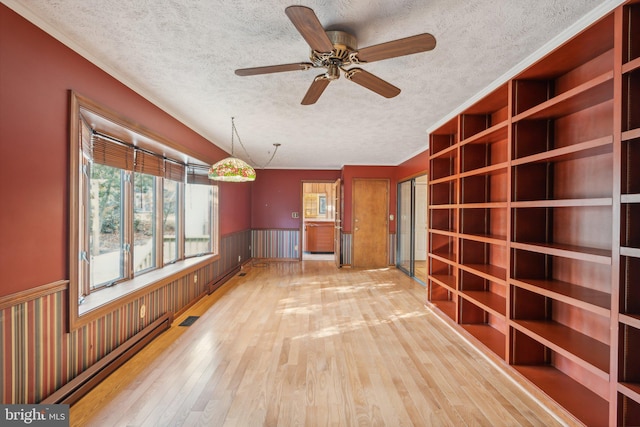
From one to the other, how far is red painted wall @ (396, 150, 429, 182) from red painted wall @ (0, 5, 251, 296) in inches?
175

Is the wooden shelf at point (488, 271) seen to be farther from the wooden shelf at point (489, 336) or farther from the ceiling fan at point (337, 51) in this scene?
the ceiling fan at point (337, 51)

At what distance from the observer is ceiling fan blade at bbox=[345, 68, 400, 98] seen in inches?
75.4

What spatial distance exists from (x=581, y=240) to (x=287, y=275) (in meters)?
4.87

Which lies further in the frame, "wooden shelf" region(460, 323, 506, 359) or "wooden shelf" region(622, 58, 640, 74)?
"wooden shelf" region(460, 323, 506, 359)

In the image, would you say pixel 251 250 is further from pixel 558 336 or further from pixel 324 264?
pixel 558 336

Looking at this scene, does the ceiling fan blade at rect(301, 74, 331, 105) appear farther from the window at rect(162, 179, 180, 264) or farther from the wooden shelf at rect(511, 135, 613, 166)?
the window at rect(162, 179, 180, 264)

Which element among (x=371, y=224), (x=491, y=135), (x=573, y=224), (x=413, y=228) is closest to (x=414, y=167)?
(x=413, y=228)

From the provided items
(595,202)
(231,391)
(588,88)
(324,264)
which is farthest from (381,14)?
(324,264)

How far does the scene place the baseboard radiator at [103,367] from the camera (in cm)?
192

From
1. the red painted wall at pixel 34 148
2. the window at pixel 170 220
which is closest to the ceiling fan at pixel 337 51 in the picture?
the red painted wall at pixel 34 148

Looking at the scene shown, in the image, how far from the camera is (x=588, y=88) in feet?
5.47

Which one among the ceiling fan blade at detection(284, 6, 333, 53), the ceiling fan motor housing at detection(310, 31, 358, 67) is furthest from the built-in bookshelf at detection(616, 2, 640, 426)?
the ceiling fan blade at detection(284, 6, 333, 53)

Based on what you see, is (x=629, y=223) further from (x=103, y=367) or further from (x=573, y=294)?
(x=103, y=367)

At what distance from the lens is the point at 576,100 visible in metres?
1.90
